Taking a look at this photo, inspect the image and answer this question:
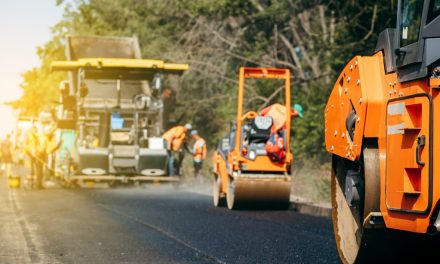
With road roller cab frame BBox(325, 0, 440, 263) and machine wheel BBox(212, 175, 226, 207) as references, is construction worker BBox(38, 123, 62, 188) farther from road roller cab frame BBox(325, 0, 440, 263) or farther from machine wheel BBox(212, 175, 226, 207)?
road roller cab frame BBox(325, 0, 440, 263)

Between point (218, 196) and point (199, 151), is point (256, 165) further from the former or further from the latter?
point (199, 151)

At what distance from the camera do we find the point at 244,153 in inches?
608

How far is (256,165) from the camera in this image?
50.4 ft

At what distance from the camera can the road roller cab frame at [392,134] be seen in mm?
5699

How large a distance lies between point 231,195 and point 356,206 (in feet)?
28.4

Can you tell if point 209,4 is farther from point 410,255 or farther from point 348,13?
point 410,255

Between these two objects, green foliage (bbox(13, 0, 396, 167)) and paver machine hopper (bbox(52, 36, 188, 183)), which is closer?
paver machine hopper (bbox(52, 36, 188, 183))

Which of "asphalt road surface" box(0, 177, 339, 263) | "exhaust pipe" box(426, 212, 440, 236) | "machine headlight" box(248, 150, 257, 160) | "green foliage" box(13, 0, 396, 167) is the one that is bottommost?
"asphalt road surface" box(0, 177, 339, 263)

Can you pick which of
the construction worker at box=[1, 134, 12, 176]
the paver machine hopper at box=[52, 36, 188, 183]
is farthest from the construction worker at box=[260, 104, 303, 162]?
the construction worker at box=[1, 134, 12, 176]

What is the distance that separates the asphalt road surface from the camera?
927cm

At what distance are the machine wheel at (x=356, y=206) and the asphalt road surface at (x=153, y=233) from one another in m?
1.22

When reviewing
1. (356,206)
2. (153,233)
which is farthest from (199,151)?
(356,206)

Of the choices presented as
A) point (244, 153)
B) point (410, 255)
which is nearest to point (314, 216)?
point (244, 153)

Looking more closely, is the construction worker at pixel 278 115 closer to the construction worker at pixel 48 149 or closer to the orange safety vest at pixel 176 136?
the orange safety vest at pixel 176 136
